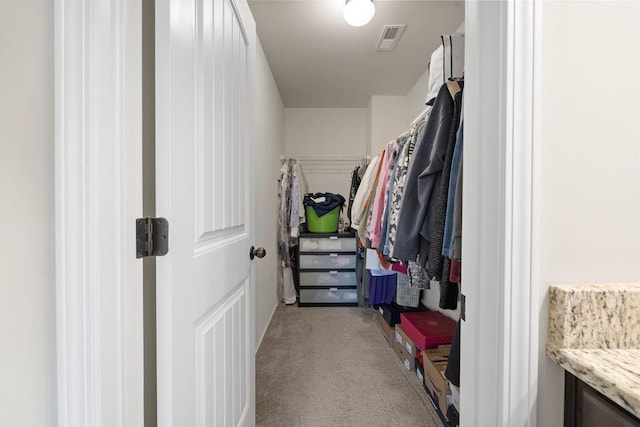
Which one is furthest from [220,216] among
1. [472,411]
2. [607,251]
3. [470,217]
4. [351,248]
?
[351,248]

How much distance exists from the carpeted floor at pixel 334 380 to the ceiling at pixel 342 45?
2.38 m

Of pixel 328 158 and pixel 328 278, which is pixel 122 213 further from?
pixel 328 158

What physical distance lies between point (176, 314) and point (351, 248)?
2.57 m

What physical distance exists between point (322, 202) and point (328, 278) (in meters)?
0.84

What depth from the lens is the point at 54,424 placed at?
0.48 meters

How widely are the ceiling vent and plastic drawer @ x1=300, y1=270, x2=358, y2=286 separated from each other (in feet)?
7.09

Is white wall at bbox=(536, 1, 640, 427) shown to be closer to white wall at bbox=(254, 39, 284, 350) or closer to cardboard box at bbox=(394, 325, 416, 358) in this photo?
cardboard box at bbox=(394, 325, 416, 358)

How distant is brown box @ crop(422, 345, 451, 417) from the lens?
1.40 meters

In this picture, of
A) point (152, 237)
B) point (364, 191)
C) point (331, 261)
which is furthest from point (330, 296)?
point (152, 237)

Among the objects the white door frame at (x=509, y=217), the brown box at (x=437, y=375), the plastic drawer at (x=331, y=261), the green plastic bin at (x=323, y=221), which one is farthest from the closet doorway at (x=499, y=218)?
the green plastic bin at (x=323, y=221)

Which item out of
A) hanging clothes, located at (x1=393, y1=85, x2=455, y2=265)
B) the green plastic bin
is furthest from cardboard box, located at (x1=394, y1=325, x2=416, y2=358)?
the green plastic bin

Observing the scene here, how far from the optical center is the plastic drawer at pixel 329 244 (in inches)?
124

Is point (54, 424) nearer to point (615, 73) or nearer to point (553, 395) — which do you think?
point (553, 395)

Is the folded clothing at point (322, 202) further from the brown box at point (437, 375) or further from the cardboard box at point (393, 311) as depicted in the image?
the brown box at point (437, 375)
